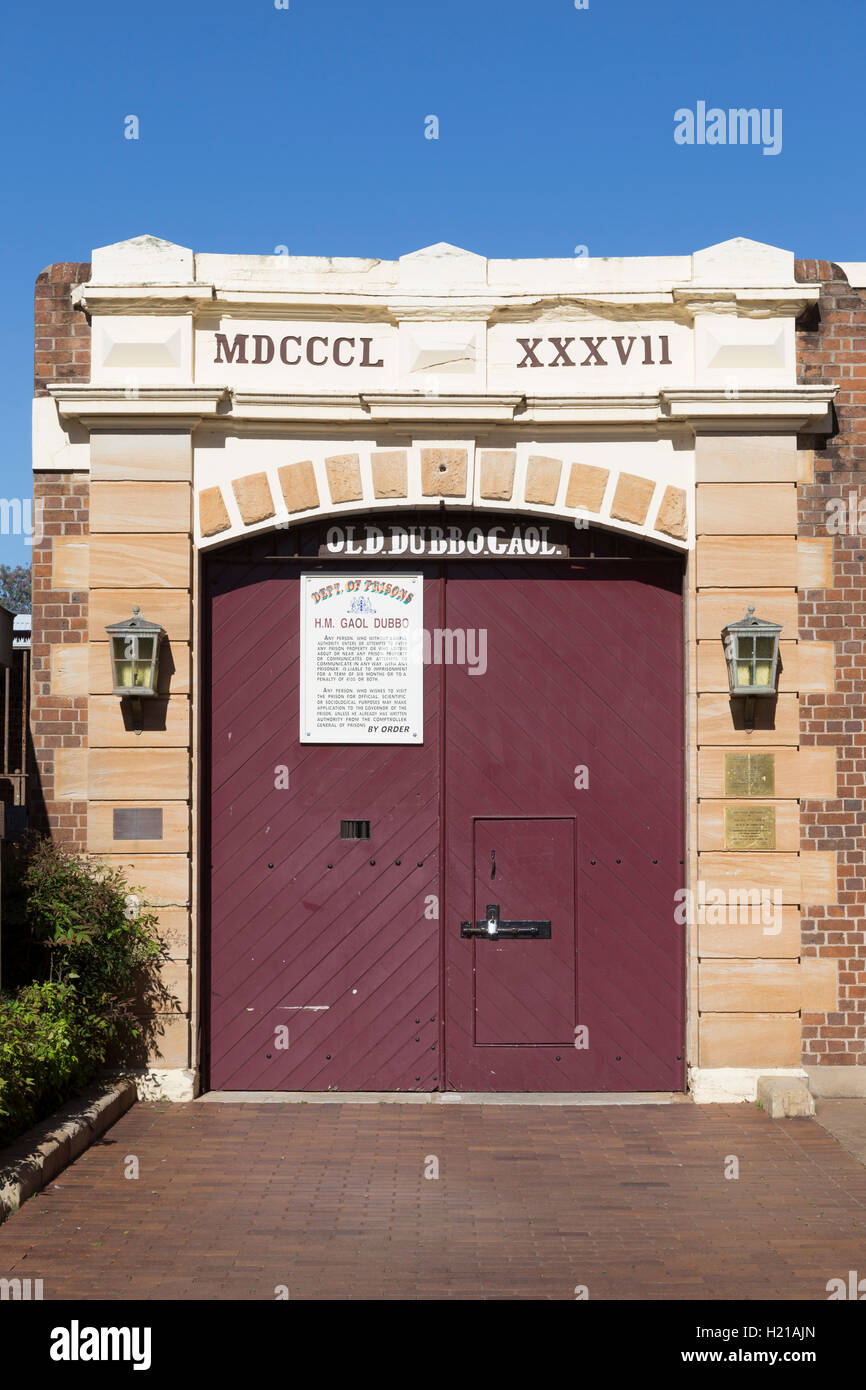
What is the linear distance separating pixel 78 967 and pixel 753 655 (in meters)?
4.38

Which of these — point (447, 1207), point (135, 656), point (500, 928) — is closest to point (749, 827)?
point (500, 928)

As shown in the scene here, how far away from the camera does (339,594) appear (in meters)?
8.94

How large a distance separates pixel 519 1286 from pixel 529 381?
548 centimetres

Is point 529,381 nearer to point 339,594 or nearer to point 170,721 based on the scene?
point 339,594

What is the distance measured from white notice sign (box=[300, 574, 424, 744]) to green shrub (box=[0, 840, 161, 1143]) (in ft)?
5.19

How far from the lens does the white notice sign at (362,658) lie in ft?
29.1

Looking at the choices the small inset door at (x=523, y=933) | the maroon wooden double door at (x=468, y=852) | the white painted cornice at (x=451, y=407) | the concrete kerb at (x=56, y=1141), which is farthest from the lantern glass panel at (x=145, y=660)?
the concrete kerb at (x=56, y=1141)

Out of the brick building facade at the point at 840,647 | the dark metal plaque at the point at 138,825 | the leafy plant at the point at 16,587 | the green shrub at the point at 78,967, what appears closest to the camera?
the green shrub at the point at 78,967

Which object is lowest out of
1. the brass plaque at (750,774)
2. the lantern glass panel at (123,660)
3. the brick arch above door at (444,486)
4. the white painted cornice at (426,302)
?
the brass plaque at (750,774)

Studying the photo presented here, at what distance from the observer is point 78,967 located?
814cm

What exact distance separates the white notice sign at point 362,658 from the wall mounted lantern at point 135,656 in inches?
37.5

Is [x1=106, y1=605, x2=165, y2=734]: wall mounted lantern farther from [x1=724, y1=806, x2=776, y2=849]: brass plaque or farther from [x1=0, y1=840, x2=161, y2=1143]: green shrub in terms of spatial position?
[x1=724, y1=806, x2=776, y2=849]: brass plaque

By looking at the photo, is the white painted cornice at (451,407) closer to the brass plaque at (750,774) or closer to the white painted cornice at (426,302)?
the white painted cornice at (426,302)

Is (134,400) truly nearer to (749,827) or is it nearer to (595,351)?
(595,351)
